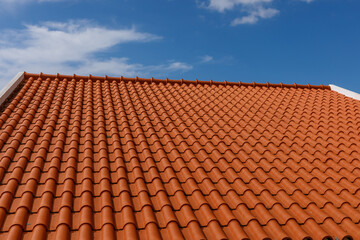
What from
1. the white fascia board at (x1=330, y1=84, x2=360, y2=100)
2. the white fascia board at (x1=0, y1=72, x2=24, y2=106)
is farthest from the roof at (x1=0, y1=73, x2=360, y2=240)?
the white fascia board at (x1=330, y1=84, x2=360, y2=100)

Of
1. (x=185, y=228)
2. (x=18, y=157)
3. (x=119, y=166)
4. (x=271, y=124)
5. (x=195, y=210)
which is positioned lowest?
(x=185, y=228)

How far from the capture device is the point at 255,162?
567 cm

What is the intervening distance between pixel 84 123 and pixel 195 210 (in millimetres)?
3504

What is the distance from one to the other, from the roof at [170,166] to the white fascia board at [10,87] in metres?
0.19

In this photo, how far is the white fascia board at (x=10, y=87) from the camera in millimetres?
7273

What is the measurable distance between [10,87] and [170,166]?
548cm

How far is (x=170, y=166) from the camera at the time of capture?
16.5 feet

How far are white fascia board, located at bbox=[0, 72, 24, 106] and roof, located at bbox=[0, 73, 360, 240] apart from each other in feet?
0.63

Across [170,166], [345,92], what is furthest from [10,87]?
[345,92]

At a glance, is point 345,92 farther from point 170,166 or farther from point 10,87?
point 10,87

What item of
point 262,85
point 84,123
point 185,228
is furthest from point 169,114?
point 262,85

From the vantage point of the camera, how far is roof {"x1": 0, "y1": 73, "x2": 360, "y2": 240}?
151 inches

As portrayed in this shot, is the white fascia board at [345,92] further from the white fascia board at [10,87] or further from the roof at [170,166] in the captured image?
the white fascia board at [10,87]

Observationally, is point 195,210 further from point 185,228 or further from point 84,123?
point 84,123
